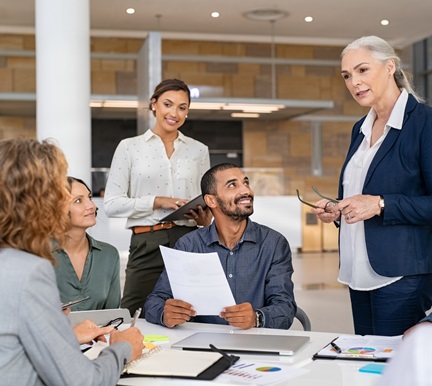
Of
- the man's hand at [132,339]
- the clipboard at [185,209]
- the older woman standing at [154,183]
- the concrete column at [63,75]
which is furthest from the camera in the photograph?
the concrete column at [63,75]

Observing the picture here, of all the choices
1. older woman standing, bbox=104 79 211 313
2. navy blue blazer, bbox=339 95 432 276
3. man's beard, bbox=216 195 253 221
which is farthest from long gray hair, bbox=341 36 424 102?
older woman standing, bbox=104 79 211 313

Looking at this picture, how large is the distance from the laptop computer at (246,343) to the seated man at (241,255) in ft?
1.10

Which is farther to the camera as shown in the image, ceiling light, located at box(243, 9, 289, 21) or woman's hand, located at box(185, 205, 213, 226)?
ceiling light, located at box(243, 9, 289, 21)

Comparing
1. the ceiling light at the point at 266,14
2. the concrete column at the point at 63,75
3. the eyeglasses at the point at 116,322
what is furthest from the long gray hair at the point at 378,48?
the ceiling light at the point at 266,14

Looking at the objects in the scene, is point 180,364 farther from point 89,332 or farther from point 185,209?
point 185,209

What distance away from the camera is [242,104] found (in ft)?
34.7

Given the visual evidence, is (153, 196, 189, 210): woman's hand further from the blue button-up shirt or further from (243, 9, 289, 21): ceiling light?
(243, 9, 289, 21): ceiling light

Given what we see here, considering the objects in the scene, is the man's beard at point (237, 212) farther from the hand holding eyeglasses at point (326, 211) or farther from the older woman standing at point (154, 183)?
the older woman standing at point (154, 183)

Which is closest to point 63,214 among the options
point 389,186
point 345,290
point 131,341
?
point 131,341

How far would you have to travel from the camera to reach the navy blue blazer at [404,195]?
8.37 feet

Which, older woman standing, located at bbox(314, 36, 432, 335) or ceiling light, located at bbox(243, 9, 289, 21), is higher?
ceiling light, located at bbox(243, 9, 289, 21)

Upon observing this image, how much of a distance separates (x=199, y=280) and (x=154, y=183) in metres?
1.36

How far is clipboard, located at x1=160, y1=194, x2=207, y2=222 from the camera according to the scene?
10.5ft

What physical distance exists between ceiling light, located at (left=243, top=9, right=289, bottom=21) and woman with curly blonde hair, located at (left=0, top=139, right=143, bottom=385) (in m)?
9.33
